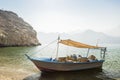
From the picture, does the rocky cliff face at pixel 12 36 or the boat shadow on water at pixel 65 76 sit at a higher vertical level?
the rocky cliff face at pixel 12 36

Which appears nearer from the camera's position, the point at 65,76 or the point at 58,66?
the point at 65,76

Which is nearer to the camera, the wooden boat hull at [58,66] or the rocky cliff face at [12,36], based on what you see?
the wooden boat hull at [58,66]

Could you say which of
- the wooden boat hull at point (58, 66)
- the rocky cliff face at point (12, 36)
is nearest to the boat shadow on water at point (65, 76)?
the wooden boat hull at point (58, 66)

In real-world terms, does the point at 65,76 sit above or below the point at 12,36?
below

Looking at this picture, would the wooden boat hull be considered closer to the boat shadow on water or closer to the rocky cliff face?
the boat shadow on water

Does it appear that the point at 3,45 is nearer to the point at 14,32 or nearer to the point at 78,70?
the point at 14,32

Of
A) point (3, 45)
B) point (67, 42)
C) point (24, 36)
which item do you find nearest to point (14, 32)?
point (24, 36)

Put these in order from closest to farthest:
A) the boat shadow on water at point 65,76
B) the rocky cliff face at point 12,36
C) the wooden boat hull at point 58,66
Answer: the boat shadow on water at point 65,76 → the wooden boat hull at point 58,66 → the rocky cliff face at point 12,36

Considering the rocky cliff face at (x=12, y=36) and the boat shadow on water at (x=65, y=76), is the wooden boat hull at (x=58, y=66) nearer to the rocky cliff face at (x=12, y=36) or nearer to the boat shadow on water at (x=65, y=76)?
the boat shadow on water at (x=65, y=76)

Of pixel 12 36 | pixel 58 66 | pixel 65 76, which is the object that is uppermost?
pixel 12 36

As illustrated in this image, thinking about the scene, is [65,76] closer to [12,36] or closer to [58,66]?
[58,66]

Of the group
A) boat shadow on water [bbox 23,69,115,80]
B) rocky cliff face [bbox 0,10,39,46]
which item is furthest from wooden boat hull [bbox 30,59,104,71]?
rocky cliff face [bbox 0,10,39,46]

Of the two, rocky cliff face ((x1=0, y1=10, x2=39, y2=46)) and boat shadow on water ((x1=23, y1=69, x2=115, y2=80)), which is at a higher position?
rocky cliff face ((x1=0, y1=10, x2=39, y2=46))

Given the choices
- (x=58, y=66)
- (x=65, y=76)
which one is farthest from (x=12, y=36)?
(x=65, y=76)
